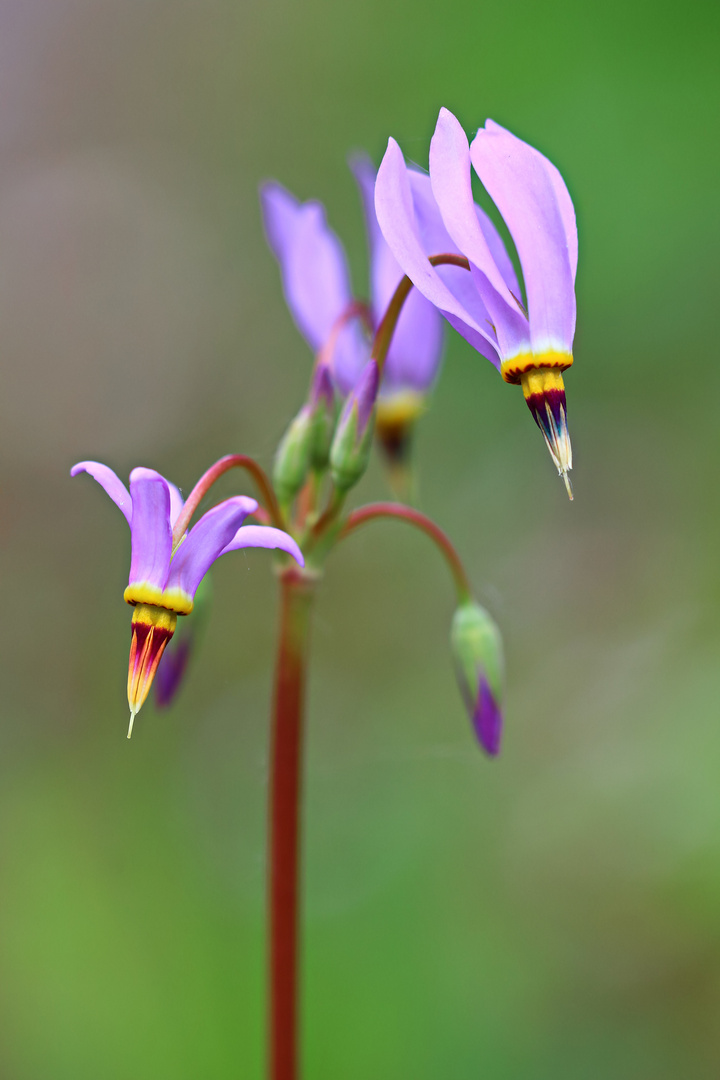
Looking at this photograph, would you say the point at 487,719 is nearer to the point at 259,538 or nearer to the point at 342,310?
Result: the point at 259,538

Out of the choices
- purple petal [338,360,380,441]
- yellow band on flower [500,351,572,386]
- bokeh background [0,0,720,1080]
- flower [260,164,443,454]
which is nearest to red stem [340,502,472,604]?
purple petal [338,360,380,441]

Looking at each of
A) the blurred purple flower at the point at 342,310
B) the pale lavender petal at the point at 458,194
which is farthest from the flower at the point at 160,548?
the blurred purple flower at the point at 342,310

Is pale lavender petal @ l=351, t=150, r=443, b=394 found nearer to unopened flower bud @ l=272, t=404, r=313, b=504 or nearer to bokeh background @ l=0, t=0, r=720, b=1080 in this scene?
unopened flower bud @ l=272, t=404, r=313, b=504

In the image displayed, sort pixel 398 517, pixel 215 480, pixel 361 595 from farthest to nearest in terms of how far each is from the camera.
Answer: pixel 361 595 < pixel 398 517 < pixel 215 480

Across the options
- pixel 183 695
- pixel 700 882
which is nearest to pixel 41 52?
pixel 183 695

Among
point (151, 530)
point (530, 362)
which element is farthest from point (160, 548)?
point (530, 362)

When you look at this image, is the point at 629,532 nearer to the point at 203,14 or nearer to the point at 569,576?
the point at 569,576

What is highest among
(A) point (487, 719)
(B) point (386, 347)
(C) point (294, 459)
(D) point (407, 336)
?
(D) point (407, 336)
